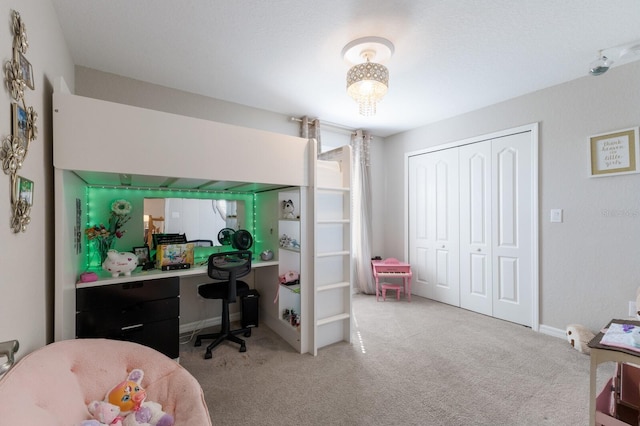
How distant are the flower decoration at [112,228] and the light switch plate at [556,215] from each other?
4.13 metres

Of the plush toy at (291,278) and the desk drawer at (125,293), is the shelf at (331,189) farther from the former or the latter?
the desk drawer at (125,293)

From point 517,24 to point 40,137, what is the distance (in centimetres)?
299

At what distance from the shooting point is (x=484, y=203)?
3398 mm

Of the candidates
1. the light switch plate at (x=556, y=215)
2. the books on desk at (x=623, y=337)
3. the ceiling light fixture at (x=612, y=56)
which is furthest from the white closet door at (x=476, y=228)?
the books on desk at (x=623, y=337)

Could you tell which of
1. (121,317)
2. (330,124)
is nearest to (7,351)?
(121,317)

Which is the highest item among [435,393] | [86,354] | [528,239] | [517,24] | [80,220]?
[517,24]

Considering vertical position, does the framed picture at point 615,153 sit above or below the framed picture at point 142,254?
above

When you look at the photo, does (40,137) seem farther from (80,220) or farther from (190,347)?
(190,347)

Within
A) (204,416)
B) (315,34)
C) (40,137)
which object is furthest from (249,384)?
(315,34)

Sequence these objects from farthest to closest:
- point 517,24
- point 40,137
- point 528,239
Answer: point 528,239 < point 517,24 < point 40,137

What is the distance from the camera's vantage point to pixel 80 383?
1250mm

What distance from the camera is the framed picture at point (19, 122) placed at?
109cm

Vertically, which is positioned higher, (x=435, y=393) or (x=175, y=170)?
(x=175, y=170)

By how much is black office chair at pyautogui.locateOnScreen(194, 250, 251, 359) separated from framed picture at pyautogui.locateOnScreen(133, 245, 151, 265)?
1.86 ft
